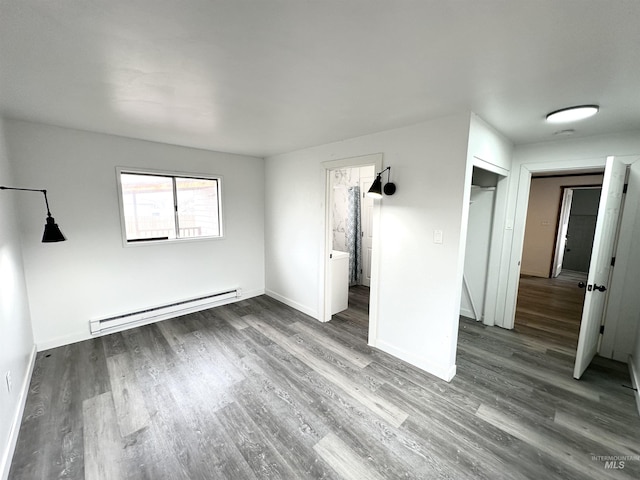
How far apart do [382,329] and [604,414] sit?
1.88 m

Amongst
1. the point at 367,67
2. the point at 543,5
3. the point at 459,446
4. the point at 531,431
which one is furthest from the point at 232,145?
the point at 531,431

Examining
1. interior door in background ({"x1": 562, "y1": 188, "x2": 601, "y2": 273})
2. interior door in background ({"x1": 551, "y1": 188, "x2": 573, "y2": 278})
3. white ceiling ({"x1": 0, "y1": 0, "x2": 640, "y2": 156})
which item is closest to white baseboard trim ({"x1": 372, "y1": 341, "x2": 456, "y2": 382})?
white ceiling ({"x1": 0, "y1": 0, "x2": 640, "y2": 156})

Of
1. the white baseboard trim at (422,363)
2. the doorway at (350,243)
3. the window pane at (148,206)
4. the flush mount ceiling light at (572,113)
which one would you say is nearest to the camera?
the flush mount ceiling light at (572,113)

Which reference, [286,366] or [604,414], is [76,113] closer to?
[286,366]

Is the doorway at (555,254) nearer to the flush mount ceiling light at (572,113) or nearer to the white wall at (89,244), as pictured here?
the flush mount ceiling light at (572,113)

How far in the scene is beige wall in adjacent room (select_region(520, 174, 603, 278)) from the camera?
6.05 meters

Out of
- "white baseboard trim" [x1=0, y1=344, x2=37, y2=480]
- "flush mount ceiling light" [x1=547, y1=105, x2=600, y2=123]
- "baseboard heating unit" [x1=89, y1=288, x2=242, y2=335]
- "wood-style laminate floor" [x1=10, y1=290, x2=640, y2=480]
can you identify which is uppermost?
"flush mount ceiling light" [x1=547, y1=105, x2=600, y2=123]

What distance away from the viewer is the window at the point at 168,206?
3.43m

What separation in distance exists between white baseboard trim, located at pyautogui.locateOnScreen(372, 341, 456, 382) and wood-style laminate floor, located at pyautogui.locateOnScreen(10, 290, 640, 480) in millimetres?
71

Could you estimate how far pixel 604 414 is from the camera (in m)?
2.12

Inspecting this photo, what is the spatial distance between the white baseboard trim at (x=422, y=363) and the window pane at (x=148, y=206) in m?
3.32

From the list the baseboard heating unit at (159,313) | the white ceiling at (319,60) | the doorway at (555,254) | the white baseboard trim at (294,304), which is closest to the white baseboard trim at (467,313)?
the doorway at (555,254)

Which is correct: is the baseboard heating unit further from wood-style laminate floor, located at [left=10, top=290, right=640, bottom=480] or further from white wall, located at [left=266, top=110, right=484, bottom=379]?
white wall, located at [left=266, top=110, right=484, bottom=379]

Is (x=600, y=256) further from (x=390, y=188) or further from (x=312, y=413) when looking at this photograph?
(x=312, y=413)
